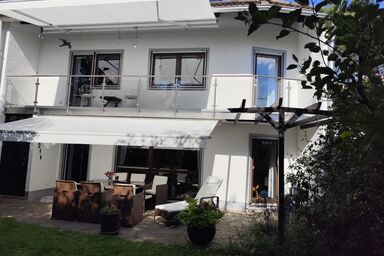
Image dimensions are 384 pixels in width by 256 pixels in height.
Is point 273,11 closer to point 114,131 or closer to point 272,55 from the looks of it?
point 114,131

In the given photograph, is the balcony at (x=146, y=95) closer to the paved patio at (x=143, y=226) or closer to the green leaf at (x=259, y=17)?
the paved patio at (x=143, y=226)

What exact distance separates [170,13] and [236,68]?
381cm

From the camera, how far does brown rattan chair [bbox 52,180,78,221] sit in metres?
11.9

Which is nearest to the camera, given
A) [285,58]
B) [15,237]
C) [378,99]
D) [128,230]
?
[378,99]

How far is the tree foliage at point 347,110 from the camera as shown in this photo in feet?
7.58

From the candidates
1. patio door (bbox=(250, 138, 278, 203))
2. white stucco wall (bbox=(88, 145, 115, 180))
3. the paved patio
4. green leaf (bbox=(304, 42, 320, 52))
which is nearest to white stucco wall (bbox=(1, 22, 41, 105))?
white stucco wall (bbox=(88, 145, 115, 180))

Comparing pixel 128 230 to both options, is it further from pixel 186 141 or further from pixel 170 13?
pixel 170 13

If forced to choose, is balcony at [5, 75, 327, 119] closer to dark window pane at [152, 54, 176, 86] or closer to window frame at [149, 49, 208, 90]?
window frame at [149, 49, 208, 90]

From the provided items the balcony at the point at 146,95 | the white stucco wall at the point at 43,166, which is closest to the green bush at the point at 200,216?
the balcony at the point at 146,95

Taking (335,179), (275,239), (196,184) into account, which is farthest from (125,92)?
(335,179)

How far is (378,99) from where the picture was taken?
2.29 metres

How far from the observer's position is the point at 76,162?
58.4 ft

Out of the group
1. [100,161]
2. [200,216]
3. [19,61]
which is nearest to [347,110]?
[200,216]

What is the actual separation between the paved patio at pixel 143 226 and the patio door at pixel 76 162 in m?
3.10
